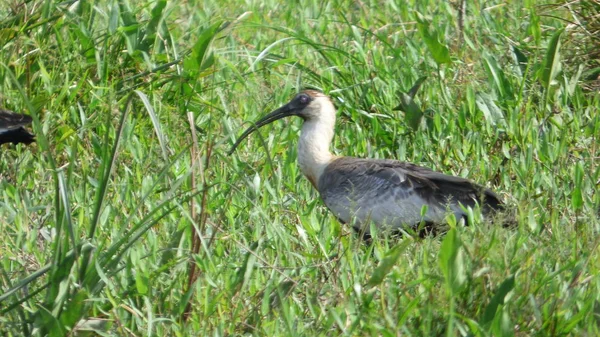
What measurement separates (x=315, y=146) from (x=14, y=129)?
1585 millimetres

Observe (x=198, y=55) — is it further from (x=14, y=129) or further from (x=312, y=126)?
(x=14, y=129)

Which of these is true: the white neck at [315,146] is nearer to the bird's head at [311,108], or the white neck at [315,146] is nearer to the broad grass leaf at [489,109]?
the bird's head at [311,108]

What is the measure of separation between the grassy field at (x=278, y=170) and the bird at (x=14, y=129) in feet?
0.73

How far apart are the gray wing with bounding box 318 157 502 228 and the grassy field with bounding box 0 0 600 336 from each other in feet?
→ 0.49

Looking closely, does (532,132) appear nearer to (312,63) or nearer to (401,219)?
(401,219)

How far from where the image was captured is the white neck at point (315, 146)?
20.1 feet

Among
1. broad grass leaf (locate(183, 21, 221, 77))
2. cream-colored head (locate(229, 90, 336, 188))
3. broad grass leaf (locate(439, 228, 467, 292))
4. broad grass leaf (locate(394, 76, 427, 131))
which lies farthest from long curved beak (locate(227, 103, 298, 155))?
broad grass leaf (locate(439, 228, 467, 292))

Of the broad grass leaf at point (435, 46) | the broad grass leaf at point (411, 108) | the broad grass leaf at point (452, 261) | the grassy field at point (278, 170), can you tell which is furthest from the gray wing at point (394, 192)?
the broad grass leaf at point (452, 261)

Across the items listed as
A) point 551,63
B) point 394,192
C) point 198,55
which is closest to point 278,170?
point 394,192

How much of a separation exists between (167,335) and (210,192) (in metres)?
1.64

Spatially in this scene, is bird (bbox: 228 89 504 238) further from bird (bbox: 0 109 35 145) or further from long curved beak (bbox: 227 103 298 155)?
bird (bbox: 0 109 35 145)

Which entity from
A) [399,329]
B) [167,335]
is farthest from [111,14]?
[399,329]

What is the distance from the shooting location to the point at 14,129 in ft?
18.9

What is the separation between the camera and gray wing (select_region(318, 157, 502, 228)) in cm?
542
